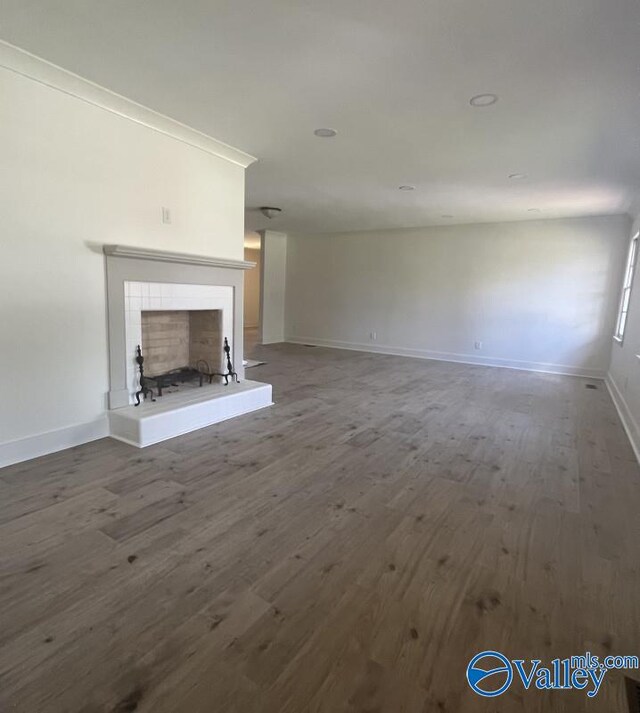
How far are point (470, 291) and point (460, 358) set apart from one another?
3.92 ft

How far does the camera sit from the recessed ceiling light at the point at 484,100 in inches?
104

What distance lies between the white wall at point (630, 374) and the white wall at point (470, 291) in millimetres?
824

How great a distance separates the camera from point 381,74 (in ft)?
7.98

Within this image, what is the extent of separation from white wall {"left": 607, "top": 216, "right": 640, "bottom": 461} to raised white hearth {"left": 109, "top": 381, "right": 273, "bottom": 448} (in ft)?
10.7

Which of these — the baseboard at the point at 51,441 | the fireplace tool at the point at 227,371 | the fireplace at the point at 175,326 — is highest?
the fireplace at the point at 175,326

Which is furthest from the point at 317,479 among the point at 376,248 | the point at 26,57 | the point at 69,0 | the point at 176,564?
the point at 376,248

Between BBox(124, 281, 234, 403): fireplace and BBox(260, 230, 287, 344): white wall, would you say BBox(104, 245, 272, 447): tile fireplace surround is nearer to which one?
BBox(124, 281, 234, 403): fireplace

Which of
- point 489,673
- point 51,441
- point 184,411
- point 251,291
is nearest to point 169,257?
point 184,411

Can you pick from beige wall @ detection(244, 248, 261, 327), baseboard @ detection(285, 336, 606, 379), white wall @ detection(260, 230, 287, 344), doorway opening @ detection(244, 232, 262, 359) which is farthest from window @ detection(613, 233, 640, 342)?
beige wall @ detection(244, 248, 261, 327)

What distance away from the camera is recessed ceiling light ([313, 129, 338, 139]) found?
10.8 feet

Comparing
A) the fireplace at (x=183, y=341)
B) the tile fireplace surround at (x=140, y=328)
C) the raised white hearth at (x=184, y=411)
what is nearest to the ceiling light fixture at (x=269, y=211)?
the tile fireplace surround at (x=140, y=328)

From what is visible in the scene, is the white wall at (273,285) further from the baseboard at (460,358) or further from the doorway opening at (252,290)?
the doorway opening at (252,290)

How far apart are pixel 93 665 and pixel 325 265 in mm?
7982

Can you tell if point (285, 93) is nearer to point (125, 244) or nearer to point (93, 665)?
point (125, 244)
